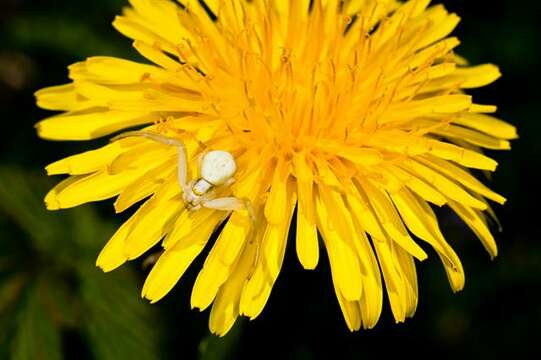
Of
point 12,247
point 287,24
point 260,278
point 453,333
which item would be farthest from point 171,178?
point 453,333

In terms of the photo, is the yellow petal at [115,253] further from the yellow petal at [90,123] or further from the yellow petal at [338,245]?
the yellow petal at [338,245]

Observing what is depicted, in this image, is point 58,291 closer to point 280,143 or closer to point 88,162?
point 88,162

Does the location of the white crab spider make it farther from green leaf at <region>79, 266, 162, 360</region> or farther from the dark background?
green leaf at <region>79, 266, 162, 360</region>

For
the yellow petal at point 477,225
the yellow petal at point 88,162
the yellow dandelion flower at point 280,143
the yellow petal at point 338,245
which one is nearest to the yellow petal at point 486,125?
the yellow dandelion flower at point 280,143

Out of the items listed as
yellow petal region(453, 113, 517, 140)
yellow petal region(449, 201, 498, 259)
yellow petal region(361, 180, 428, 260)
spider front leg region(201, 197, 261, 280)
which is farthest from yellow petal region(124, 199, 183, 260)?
yellow petal region(453, 113, 517, 140)

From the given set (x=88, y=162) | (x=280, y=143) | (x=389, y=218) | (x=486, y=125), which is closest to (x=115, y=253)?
(x=88, y=162)

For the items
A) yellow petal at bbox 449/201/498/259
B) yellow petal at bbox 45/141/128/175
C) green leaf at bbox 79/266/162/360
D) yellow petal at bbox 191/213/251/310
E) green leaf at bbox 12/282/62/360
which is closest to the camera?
yellow petal at bbox 191/213/251/310

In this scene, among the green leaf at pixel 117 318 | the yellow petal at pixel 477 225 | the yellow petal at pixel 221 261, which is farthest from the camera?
Result: the green leaf at pixel 117 318
